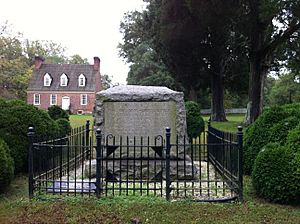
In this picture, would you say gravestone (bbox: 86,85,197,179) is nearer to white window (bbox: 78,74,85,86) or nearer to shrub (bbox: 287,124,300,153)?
shrub (bbox: 287,124,300,153)

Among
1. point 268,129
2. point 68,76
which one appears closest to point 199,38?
point 268,129

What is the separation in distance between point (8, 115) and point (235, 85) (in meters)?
24.5

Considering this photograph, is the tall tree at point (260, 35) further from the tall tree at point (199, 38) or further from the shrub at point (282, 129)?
the shrub at point (282, 129)

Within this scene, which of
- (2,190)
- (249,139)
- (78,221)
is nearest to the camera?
(78,221)

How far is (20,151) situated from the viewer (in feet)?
29.4

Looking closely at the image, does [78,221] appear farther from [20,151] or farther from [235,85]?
[235,85]

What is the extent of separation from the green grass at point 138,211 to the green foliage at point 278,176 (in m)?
0.20

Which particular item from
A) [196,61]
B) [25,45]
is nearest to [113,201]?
[196,61]

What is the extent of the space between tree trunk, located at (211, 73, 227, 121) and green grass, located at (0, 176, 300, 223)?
23574 millimetres

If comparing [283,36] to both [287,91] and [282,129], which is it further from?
[287,91]

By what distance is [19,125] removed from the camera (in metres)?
9.42

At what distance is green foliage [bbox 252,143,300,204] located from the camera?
245 inches

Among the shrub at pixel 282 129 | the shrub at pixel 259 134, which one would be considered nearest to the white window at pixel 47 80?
the shrub at pixel 259 134

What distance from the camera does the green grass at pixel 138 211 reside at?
530cm
